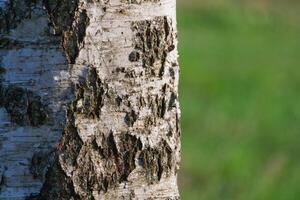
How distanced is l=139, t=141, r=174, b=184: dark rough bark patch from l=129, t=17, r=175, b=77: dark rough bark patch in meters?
0.16

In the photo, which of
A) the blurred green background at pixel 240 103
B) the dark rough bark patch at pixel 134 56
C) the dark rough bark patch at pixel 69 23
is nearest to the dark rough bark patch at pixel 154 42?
the dark rough bark patch at pixel 134 56

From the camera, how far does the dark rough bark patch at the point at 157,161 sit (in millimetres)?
2395

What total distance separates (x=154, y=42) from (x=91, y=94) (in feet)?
0.61

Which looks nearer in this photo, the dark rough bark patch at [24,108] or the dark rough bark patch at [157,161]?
the dark rough bark patch at [24,108]

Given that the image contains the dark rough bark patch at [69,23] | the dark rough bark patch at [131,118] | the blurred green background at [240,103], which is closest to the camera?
the dark rough bark patch at [69,23]

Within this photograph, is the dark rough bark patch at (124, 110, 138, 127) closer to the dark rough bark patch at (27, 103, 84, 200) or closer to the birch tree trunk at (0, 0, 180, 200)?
the birch tree trunk at (0, 0, 180, 200)

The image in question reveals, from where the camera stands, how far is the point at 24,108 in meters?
2.27

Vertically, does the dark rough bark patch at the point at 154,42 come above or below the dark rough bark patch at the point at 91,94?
above

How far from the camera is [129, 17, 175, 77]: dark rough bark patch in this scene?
7.66ft

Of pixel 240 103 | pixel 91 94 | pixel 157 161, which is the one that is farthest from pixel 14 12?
pixel 240 103

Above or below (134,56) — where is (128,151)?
below

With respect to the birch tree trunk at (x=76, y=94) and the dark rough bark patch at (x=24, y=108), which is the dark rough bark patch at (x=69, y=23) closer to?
the birch tree trunk at (x=76, y=94)

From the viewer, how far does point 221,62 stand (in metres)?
11.2

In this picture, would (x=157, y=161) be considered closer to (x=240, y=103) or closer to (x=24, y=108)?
(x=24, y=108)
